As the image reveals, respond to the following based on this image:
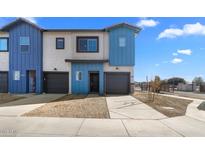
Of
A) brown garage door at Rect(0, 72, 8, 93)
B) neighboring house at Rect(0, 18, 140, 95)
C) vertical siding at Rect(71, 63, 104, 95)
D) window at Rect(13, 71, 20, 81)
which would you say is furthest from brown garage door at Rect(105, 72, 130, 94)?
brown garage door at Rect(0, 72, 8, 93)

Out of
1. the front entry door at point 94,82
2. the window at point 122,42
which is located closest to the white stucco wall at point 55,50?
the front entry door at point 94,82

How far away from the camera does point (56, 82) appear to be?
64.1ft

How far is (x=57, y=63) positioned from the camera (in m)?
19.1

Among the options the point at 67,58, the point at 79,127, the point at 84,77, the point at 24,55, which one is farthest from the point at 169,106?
the point at 24,55

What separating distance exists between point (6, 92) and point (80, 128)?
15.6m

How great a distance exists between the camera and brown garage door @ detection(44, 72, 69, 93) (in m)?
19.4

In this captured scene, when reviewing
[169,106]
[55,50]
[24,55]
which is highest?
[55,50]

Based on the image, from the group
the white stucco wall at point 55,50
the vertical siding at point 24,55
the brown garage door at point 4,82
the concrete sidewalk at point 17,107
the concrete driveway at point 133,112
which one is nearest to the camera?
the concrete driveway at point 133,112

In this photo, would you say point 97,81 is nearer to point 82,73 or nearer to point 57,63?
point 82,73

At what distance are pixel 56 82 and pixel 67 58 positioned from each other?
274cm

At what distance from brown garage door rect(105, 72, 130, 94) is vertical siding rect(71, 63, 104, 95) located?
86 centimetres

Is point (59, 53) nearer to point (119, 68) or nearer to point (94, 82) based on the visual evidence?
point (94, 82)

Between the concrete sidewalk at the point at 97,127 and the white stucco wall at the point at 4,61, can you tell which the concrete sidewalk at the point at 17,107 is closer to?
the concrete sidewalk at the point at 97,127

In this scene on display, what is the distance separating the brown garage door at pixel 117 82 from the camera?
1908 cm
